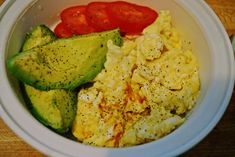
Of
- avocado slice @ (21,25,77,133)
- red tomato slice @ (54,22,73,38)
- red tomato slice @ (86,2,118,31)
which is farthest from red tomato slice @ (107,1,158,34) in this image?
avocado slice @ (21,25,77,133)

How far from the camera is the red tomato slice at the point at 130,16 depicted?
3.46 ft

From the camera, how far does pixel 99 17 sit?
41.5 inches

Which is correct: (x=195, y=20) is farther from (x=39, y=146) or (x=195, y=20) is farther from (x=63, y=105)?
(x=39, y=146)

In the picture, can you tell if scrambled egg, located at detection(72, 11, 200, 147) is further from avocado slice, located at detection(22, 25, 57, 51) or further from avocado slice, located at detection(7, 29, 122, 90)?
avocado slice, located at detection(22, 25, 57, 51)

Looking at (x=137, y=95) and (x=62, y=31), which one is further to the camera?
(x=62, y=31)

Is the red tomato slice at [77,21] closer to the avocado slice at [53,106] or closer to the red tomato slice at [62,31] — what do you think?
the red tomato slice at [62,31]

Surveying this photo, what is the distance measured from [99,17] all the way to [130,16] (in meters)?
0.08

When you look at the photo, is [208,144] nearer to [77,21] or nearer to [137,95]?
[137,95]

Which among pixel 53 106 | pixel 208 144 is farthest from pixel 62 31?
pixel 208 144

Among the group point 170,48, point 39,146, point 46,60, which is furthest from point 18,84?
point 170,48

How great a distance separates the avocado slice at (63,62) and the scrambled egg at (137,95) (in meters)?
0.03

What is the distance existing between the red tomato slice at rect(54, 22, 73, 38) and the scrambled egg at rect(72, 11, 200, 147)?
0.56ft

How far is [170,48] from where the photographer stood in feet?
3.35

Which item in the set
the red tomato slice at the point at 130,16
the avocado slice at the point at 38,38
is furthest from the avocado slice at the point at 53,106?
the red tomato slice at the point at 130,16
